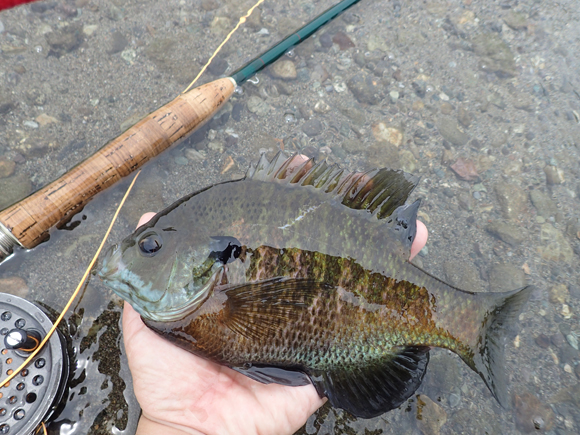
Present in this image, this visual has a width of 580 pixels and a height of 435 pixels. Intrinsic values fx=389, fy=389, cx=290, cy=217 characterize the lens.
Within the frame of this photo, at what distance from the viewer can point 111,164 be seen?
9.64 feet

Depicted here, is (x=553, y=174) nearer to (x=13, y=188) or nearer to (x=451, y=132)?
(x=451, y=132)

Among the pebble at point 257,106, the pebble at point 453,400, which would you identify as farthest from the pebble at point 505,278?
the pebble at point 257,106

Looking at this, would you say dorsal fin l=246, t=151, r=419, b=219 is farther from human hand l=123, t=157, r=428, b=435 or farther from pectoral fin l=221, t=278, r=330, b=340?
human hand l=123, t=157, r=428, b=435

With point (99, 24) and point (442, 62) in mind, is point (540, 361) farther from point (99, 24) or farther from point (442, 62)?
point (99, 24)

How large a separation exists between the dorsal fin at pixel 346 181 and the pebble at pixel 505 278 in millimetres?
1626

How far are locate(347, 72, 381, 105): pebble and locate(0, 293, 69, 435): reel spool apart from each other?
3337mm

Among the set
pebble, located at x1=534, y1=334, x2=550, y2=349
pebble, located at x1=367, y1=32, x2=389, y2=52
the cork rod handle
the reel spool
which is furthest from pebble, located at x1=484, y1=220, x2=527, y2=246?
the reel spool

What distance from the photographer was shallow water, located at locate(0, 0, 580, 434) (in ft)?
9.81

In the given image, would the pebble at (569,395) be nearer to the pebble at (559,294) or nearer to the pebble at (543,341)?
the pebble at (543,341)

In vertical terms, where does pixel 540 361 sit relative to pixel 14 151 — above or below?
below

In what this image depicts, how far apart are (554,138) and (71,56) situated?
189 inches

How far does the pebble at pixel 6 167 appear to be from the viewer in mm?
3184

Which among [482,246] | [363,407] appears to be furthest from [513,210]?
[363,407]

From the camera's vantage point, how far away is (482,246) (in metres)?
3.53
